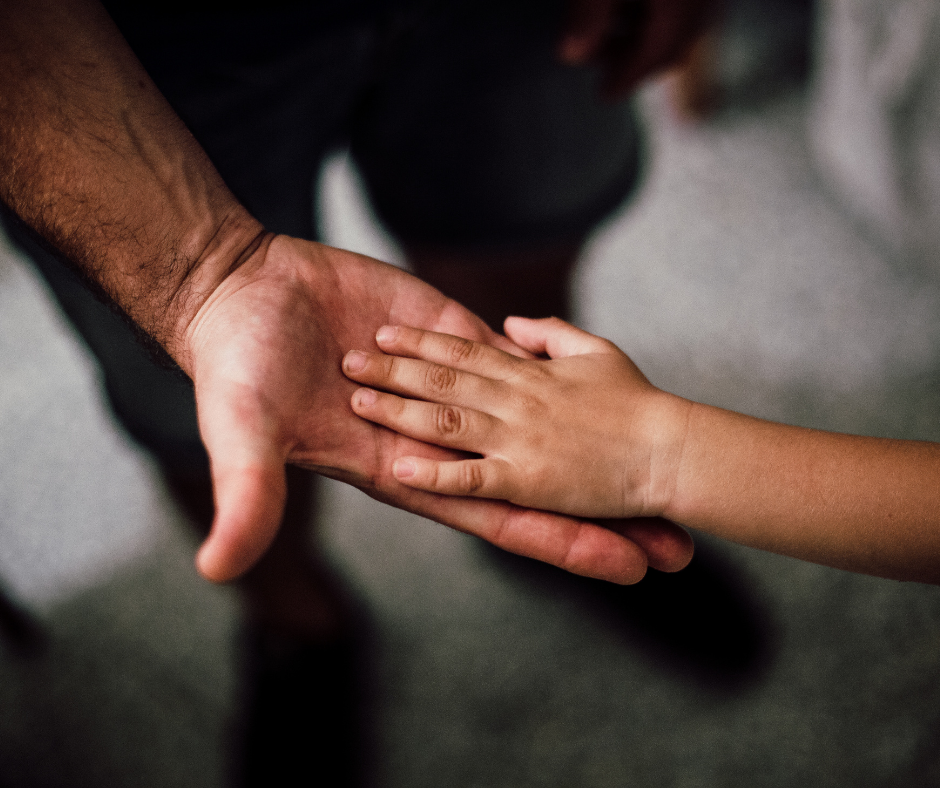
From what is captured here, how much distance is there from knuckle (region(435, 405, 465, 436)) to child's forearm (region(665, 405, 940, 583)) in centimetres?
17

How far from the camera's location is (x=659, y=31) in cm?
72

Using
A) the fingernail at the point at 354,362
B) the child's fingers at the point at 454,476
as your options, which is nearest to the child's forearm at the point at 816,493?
the child's fingers at the point at 454,476

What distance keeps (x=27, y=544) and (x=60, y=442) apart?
117 millimetres

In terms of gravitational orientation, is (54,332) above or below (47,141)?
below

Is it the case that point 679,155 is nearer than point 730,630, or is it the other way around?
point 730,630

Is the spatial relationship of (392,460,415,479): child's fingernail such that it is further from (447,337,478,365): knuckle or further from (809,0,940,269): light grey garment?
(809,0,940,269): light grey garment

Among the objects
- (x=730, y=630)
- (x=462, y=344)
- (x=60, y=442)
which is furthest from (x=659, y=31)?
(x=60, y=442)

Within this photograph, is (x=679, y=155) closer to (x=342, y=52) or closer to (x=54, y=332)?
(x=342, y=52)

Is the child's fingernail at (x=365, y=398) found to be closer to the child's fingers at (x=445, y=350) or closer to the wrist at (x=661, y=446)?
the child's fingers at (x=445, y=350)

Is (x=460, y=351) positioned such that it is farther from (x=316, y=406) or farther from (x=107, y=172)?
(x=107, y=172)

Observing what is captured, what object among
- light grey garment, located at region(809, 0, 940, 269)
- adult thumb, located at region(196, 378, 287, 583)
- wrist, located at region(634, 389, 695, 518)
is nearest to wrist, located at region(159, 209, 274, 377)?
adult thumb, located at region(196, 378, 287, 583)

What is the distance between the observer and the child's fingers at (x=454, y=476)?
1.47 ft

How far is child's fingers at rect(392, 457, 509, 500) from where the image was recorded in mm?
448

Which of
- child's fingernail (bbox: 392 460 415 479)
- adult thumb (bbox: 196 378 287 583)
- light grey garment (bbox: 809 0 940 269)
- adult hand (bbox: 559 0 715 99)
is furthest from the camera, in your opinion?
light grey garment (bbox: 809 0 940 269)
